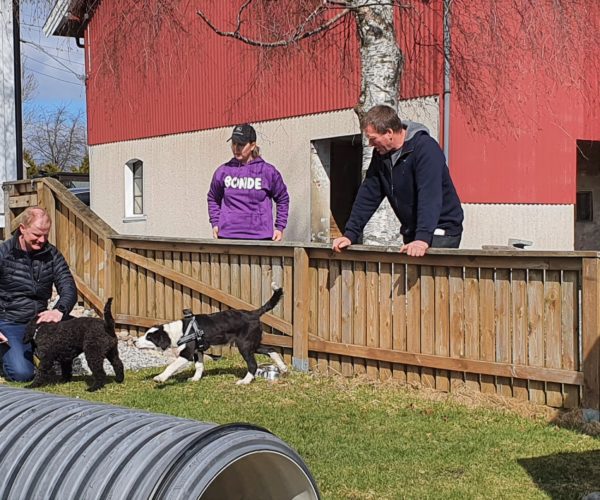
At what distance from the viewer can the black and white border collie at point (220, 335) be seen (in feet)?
25.2

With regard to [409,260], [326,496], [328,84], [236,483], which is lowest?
[326,496]

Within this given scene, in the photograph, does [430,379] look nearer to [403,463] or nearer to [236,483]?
[403,463]

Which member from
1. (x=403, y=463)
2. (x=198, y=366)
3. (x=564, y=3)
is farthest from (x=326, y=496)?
(x=564, y=3)

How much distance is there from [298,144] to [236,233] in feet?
33.0

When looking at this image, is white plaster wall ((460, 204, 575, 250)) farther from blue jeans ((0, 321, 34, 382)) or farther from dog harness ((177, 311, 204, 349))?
blue jeans ((0, 321, 34, 382))

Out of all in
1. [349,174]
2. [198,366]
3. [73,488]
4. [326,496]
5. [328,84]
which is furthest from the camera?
[349,174]

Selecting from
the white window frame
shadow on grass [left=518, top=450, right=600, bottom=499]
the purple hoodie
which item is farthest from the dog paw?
the white window frame

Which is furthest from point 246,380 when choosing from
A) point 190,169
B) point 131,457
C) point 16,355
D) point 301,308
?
point 190,169

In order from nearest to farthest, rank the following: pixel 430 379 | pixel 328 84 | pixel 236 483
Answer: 1. pixel 236 483
2. pixel 430 379
3. pixel 328 84

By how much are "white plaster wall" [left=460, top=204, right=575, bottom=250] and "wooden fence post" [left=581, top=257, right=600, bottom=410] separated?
29.5 feet

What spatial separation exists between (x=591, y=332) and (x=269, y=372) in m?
2.94

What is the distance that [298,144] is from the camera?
18.9m

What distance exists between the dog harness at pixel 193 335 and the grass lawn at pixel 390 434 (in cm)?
38

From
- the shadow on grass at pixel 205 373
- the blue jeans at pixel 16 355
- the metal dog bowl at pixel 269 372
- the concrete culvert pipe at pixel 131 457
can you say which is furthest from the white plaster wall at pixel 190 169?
the concrete culvert pipe at pixel 131 457
